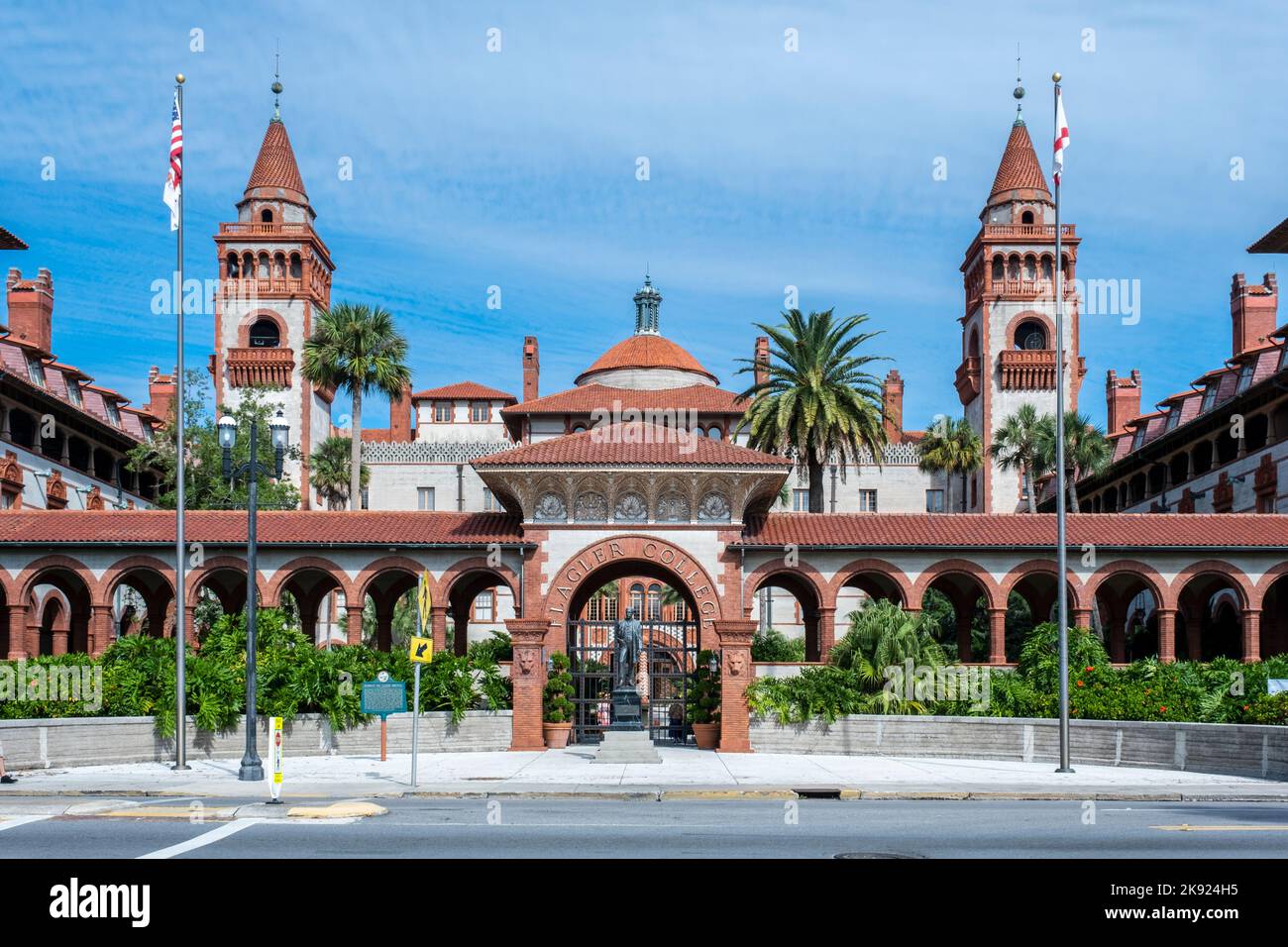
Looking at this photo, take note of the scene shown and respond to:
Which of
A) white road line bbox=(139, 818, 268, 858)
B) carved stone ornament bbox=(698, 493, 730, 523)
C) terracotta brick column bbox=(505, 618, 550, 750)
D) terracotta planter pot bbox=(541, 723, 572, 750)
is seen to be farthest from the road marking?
carved stone ornament bbox=(698, 493, 730, 523)

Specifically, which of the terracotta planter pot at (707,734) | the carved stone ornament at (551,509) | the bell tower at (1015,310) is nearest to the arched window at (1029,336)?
the bell tower at (1015,310)

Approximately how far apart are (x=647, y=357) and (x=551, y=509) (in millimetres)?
51731

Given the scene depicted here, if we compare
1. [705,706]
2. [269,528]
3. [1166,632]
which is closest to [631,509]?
[705,706]

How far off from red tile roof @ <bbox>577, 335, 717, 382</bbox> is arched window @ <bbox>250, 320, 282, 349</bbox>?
66.9 ft

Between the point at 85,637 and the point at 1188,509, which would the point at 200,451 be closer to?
the point at 85,637

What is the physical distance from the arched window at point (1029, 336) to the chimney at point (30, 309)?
5239 cm

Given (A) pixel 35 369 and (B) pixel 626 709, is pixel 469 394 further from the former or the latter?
(B) pixel 626 709

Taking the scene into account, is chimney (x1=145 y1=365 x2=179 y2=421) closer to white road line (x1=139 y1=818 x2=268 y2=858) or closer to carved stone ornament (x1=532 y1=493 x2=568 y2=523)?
carved stone ornament (x1=532 y1=493 x2=568 y2=523)

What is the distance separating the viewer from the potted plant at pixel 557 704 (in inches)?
1362

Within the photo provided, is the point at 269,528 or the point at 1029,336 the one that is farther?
the point at 1029,336

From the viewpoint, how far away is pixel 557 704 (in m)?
34.9

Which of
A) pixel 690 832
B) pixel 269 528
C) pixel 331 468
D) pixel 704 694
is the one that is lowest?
pixel 704 694

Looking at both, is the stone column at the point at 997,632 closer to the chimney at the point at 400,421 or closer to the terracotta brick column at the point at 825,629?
the terracotta brick column at the point at 825,629

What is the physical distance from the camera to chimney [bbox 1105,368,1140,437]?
8450cm
